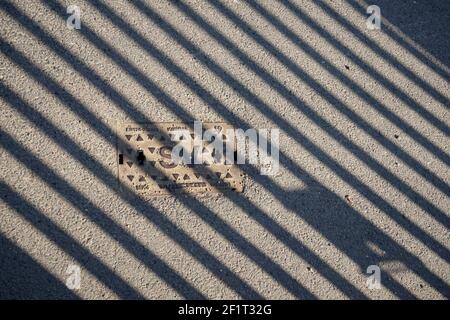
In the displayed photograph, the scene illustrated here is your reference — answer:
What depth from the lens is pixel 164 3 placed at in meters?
2.97

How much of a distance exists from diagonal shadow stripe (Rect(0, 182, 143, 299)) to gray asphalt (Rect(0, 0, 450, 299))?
11 mm

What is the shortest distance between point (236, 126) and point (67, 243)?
1.54 metres

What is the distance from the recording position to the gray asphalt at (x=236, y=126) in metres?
2.67

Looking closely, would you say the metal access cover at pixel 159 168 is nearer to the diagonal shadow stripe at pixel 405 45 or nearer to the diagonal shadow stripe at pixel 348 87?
the diagonal shadow stripe at pixel 348 87

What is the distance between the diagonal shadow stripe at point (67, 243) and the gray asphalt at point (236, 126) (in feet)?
0.04

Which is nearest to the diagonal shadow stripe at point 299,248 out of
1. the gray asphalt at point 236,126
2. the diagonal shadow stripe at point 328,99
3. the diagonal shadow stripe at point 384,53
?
the gray asphalt at point 236,126

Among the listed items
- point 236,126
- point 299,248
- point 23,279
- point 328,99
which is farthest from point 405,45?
point 23,279

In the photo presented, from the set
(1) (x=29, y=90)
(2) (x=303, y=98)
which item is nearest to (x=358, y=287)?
(2) (x=303, y=98)

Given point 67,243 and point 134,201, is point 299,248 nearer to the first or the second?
point 134,201

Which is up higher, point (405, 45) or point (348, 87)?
point (405, 45)

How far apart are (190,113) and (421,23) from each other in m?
2.22

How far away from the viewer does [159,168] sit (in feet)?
9.25

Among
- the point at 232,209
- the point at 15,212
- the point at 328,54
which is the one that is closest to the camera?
the point at 15,212
